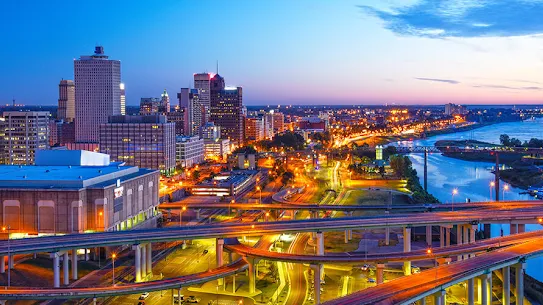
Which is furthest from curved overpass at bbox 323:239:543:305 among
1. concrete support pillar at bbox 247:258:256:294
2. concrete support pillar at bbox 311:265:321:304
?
concrete support pillar at bbox 247:258:256:294

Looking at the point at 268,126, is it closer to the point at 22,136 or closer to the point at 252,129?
the point at 252,129

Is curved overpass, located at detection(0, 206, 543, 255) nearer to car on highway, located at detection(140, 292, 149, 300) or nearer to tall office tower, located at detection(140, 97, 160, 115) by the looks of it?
car on highway, located at detection(140, 292, 149, 300)

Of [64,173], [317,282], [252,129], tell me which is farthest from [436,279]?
[252,129]

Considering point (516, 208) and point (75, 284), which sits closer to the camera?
point (75, 284)

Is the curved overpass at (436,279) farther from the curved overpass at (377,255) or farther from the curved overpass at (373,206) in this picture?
the curved overpass at (373,206)

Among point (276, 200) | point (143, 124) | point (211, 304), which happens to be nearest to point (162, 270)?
point (211, 304)

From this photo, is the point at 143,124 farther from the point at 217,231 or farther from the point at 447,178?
the point at 217,231

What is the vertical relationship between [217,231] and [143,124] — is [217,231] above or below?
below
